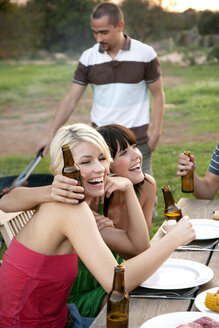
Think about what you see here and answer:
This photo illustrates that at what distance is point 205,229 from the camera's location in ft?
8.31

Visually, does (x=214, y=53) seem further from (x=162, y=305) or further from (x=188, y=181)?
(x=162, y=305)

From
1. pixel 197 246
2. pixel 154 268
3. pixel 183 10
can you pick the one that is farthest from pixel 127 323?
pixel 183 10

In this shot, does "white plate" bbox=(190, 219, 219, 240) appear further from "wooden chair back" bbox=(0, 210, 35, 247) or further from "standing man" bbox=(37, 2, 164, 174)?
"standing man" bbox=(37, 2, 164, 174)

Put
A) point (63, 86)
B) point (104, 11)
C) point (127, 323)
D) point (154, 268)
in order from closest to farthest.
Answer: point (127, 323) → point (154, 268) → point (104, 11) → point (63, 86)

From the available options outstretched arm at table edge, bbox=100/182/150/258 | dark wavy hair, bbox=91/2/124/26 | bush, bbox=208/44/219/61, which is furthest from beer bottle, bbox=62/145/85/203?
bush, bbox=208/44/219/61

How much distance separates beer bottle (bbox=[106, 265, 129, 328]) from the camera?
163cm

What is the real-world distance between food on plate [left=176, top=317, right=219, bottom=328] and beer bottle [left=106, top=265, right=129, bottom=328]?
6.7 inches

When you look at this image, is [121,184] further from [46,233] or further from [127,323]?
[127,323]

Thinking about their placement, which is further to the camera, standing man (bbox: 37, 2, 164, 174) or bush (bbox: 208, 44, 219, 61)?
bush (bbox: 208, 44, 219, 61)

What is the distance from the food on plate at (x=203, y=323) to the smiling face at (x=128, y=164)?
121cm

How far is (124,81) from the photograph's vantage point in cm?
455

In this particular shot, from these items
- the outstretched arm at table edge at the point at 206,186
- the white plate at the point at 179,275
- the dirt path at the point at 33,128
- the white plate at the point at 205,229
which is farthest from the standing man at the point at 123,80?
the dirt path at the point at 33,128

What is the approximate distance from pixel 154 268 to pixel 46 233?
0.40 m

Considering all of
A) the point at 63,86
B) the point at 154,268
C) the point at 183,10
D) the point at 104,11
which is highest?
the point at 104,11
